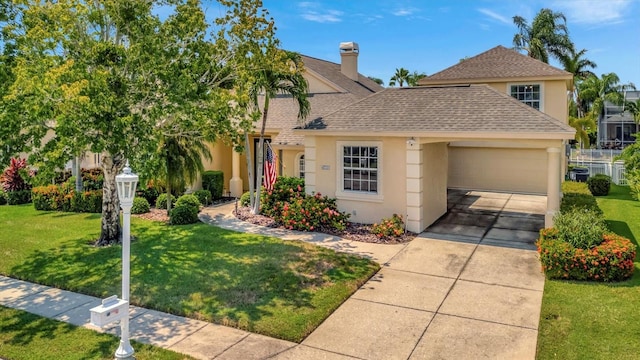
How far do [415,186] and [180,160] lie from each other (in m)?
8.10

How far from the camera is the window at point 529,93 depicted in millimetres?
21875

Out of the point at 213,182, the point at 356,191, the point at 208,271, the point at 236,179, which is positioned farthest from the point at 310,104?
the point at 208,271

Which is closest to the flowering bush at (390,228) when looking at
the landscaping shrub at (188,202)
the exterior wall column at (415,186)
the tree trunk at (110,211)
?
the exterior wall column at (415,186)

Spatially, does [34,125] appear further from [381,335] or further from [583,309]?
[583,309]

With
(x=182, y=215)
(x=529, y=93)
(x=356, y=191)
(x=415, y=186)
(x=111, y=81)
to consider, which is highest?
(x=529, y=93)

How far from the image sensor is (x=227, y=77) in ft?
44.5

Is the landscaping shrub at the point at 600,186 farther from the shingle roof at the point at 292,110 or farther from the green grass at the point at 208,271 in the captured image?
the green grass at the point at 208,271

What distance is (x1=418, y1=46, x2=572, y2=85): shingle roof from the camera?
71.1 feet

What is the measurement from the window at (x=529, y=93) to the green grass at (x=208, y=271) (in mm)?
15209

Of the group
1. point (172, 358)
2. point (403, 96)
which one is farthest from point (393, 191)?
point (172, 358)

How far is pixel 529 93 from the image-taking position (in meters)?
22.0

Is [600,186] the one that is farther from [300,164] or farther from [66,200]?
[66,200]

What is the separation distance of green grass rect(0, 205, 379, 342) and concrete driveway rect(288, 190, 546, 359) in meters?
0.49

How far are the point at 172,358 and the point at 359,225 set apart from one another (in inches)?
361
